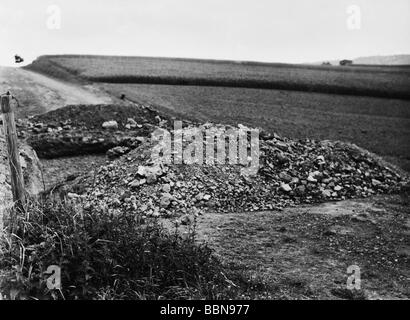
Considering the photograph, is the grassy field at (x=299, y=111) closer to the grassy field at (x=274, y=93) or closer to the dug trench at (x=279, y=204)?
the grassy field at (x=274, y=93)

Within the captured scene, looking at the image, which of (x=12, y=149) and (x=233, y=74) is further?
(x=233, y=74)

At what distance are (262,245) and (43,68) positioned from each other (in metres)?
27.4

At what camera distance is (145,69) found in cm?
3080

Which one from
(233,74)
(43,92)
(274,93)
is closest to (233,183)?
(43,92)

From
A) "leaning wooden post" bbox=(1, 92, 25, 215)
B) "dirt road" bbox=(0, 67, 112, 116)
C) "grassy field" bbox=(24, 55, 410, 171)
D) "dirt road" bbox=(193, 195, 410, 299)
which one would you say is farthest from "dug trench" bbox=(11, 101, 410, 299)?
"grassy field" bbox=(24, 55, 410, 171)

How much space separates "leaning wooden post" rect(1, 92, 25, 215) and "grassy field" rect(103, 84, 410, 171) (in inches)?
498

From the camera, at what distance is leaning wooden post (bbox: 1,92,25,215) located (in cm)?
734

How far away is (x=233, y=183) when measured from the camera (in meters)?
11.1

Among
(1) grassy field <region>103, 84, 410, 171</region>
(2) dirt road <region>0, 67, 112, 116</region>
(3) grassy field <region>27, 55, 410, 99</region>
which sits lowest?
(1) grassy field <region>103, 84, 410, 171</region>

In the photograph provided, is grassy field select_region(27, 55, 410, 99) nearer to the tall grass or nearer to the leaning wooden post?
the leaning wooden post

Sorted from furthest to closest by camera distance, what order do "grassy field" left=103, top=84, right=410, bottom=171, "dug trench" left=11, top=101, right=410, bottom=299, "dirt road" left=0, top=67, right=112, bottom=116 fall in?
1. "dirt road" left=0, top=67, right=112, bottom=116
2. "grassy field" left=103, top=84, right=410, bottom=171
3. "dug trench" left=11, top=101, right=410, bottom=299

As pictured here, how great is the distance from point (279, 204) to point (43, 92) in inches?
628

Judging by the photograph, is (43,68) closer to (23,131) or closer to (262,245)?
(23,131)

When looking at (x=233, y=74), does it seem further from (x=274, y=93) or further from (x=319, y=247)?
(x=319, y=247)
